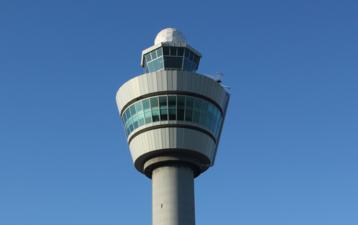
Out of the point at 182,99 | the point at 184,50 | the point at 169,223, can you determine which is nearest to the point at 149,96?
the point at 182,99

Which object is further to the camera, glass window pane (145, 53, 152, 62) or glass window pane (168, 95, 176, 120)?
glass window pane (145, 53, 152, 62)

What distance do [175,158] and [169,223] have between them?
21.4 ft

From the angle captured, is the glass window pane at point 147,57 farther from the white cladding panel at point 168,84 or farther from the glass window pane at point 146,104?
the glass window pane at point 146,104

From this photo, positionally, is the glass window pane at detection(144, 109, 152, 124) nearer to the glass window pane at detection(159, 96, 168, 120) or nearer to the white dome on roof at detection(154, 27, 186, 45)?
the glass window pane at detection(159, 96, 168, 120)

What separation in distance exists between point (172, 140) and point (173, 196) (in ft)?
18.0

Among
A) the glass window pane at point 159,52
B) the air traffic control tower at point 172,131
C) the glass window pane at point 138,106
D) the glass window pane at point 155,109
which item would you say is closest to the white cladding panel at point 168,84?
the air traffic control tower at point 172,131

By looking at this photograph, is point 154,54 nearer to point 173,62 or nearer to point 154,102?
point 173,62

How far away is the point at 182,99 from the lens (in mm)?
63062

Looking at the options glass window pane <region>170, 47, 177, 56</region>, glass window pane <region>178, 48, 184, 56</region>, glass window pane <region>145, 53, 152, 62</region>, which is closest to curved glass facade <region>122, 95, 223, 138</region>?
glass window pane <region>145, 53, 152, 62</region>

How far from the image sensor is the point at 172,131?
204ft

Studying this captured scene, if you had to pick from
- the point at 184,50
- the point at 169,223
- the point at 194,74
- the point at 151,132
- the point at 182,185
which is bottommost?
the point at 169,223

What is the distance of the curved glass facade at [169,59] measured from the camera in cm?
6688

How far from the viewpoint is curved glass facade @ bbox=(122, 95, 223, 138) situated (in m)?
62.8

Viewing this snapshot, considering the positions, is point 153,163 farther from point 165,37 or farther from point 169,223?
point 165,37
